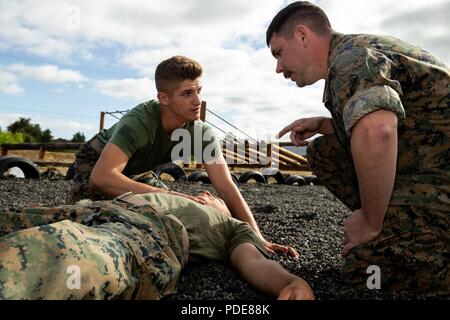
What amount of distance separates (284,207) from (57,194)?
307 cm

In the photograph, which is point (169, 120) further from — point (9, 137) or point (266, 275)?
point (9, 137)

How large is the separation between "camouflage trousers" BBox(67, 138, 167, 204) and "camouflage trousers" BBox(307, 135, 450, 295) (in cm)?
193

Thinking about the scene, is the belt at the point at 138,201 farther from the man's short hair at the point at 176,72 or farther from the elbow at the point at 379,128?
the man's short hair at the point at 176,72

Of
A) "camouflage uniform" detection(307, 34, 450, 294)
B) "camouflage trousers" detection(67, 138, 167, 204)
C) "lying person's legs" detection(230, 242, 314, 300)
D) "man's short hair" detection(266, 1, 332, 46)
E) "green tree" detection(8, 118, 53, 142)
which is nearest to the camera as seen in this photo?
"lying person's legs" detection(230, 242, 314, 300)

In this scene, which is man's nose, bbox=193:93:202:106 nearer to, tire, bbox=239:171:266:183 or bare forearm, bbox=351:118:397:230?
bare forearm, bbox=351:118:397:230

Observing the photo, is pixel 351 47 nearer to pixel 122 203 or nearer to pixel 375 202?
pixel 375 202

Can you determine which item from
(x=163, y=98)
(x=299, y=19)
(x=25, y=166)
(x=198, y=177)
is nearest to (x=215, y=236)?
(x=299, y=19)

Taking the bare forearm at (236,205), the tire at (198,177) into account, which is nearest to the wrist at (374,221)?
the bare forearm at (236,205)

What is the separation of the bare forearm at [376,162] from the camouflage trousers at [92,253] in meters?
0.84

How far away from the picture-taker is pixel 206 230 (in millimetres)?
2396

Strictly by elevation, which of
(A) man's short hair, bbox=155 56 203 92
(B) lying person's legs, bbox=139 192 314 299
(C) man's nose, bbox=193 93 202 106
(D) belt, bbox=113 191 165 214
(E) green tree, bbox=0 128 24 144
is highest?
(E) green tree, bbox=0 128 24 144

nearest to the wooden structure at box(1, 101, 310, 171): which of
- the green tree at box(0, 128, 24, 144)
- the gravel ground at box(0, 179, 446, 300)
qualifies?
the gravel ground at box(0, 179, 446, 300)

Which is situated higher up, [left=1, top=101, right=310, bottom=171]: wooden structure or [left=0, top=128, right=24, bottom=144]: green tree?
[left=0, top=128, right=24, bottom=144]: green tree

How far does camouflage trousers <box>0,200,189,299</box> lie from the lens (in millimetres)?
1398
